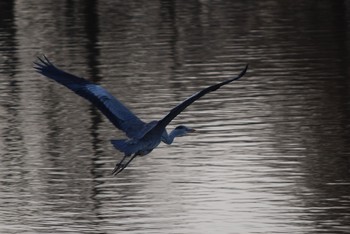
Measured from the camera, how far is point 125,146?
13.3 meters

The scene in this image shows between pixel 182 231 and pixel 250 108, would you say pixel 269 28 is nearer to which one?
pixel 250 108

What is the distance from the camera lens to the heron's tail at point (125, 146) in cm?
1320

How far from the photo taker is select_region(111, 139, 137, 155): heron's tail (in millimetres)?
13203

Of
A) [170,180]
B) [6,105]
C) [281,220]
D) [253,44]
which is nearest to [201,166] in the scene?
[170,180]

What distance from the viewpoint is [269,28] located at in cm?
3538

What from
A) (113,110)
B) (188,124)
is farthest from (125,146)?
(188,124)

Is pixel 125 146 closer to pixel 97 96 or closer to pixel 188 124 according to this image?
pixel 97 96

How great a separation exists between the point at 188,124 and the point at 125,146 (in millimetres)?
8793

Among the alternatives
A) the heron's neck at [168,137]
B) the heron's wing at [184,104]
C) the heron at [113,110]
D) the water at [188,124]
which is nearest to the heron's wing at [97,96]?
the heron at [113,110]

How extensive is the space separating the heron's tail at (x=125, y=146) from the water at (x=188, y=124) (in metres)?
1.85

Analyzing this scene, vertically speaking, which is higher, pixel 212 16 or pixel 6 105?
pixel 6 105

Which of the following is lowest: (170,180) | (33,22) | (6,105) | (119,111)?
(33,22)

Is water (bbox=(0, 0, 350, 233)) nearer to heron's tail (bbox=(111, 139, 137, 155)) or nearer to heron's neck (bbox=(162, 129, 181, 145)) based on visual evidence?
heron's neck (bbox=(162, 129, 181, 145))

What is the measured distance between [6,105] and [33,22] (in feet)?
48.4
